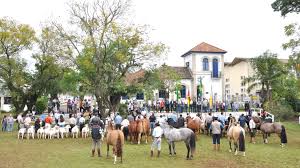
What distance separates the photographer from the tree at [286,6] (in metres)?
24.0

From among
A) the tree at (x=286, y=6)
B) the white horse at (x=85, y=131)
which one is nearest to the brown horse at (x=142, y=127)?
the white horse at (x=85, y=131)

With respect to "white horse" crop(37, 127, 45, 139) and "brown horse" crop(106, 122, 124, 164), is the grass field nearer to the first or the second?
"brown horse" crop(106, 122, 124, 164)

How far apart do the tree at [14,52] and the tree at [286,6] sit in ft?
78.8

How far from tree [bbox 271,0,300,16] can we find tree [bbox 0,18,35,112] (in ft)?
78.8

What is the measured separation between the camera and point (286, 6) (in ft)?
79.5

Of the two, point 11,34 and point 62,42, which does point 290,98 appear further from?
point 11,34

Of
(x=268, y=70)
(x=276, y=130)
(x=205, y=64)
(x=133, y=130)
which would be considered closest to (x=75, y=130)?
(x=133, y=130)

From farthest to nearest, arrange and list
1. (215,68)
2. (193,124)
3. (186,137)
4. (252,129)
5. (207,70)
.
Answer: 1. (215,68)
2. (207,70)
3. (193,124)
4. (252,129)
5. (186,137)

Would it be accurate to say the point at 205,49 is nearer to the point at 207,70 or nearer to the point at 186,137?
the point at 207,70

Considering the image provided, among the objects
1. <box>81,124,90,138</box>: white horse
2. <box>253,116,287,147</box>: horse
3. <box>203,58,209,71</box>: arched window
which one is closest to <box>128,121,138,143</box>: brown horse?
<box>81,124,90,138</box>: white horse

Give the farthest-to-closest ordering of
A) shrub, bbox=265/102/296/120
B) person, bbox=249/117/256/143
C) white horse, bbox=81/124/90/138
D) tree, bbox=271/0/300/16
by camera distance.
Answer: shrub, bbox=265/102/296/120 → white horse, bbox=81/124/90/138 → tree, bbox=271/0/300/16 → person, bbox=249/117/256/143

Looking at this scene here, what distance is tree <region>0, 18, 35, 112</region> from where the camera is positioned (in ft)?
120

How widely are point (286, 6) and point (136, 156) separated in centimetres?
1442

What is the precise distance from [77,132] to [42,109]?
2008cm
